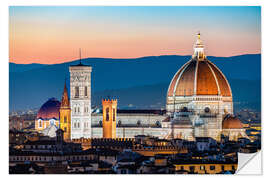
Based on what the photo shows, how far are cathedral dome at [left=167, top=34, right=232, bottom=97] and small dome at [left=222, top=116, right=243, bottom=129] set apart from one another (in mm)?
2850

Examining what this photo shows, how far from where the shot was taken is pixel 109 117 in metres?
114

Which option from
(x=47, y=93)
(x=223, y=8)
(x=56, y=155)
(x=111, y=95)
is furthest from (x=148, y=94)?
(x=223, y=8)

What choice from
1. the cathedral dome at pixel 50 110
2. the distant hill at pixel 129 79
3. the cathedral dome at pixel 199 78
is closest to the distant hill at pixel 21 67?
the distant hill at pixel 129 79

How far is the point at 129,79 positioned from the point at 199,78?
5613 mm

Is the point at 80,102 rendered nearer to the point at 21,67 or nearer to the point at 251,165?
the point at 21,67

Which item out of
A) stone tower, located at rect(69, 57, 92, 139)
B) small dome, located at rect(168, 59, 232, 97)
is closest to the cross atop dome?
small dome, located at rect(168, 59, 232, 97)

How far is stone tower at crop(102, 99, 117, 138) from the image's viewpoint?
112812 mm

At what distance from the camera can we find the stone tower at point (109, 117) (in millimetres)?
112812

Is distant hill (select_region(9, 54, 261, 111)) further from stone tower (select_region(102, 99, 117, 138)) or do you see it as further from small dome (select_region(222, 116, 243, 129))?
small dome (select_region(222, 116, 243, 129))

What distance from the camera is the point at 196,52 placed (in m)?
110

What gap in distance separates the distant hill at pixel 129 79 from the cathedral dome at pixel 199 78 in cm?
77

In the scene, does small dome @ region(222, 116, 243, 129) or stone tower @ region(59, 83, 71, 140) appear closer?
small dome @ region(222, 116, 243, 129)

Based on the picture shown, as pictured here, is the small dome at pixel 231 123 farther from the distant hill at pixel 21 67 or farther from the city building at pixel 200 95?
the distant hill at pixel 21 67

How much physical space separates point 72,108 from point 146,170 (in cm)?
3714
